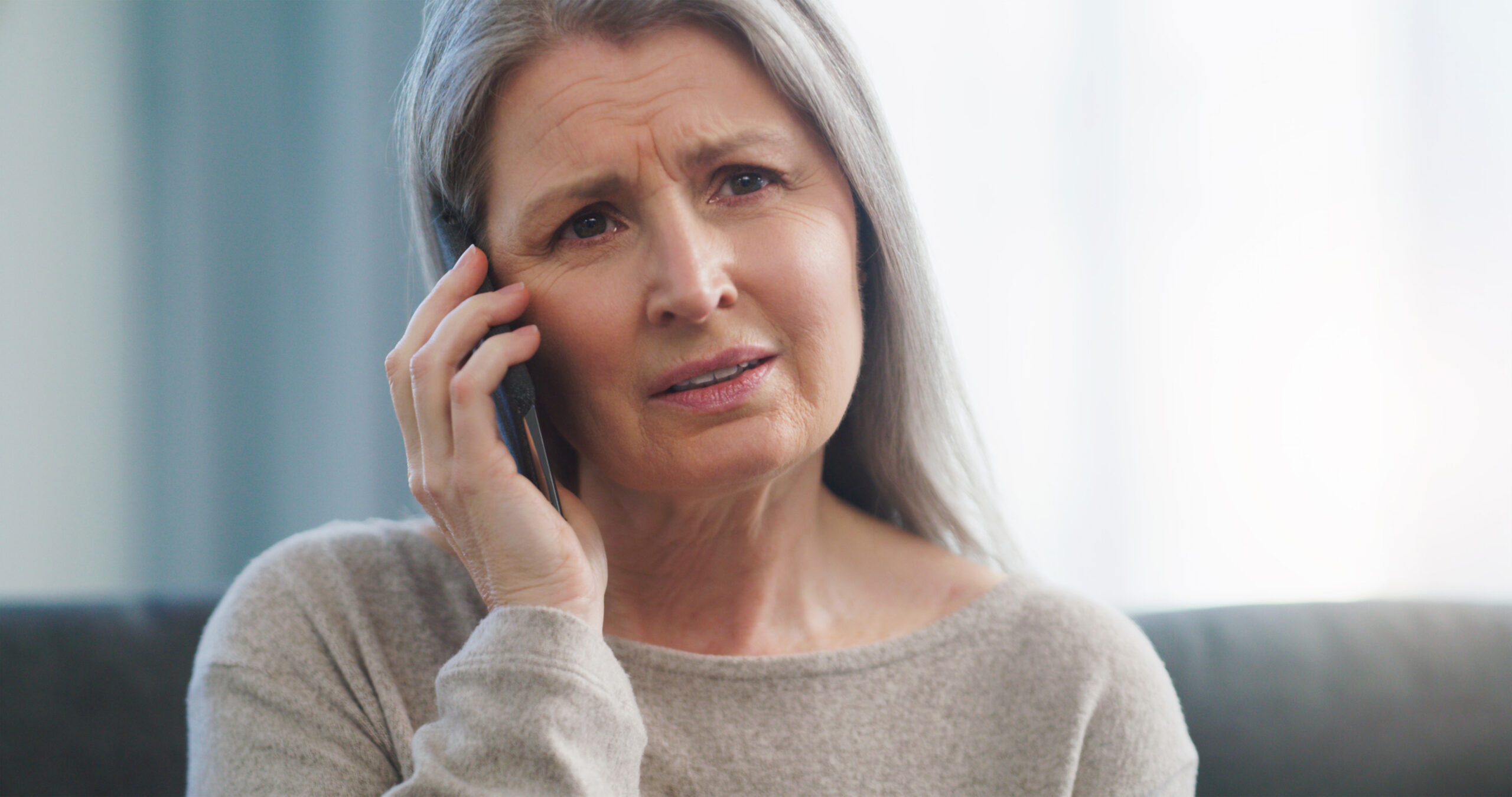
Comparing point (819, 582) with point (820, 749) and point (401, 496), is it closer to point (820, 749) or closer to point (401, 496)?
point (820, 749)

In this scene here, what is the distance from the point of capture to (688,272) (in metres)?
0.80

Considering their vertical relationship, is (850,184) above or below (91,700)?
above

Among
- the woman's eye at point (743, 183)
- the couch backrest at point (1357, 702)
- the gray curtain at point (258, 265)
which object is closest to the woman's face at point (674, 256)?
the woman's eye at point (743, 183)

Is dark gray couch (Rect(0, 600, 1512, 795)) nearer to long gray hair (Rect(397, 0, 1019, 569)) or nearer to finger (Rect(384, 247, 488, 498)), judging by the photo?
long gray hair (Rect(397, 0, 1019, 569))

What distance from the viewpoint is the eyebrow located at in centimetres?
83

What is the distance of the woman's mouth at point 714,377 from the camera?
0.83m

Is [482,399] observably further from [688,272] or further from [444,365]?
[688,272]

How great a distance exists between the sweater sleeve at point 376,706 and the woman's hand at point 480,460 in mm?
38

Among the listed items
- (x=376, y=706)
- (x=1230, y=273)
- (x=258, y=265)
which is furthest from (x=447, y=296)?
(x=1230, y=273)

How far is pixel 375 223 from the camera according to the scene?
202 centimetres

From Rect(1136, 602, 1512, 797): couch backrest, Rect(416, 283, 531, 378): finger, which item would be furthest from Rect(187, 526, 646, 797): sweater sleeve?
Rect(1136, 602, 1512, 797): couch backrest

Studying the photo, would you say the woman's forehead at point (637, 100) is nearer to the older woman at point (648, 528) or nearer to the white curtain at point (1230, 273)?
the older woman at point (648, 528)

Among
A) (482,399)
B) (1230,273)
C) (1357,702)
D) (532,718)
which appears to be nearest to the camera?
(532,718)

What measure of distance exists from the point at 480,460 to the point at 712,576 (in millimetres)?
287
